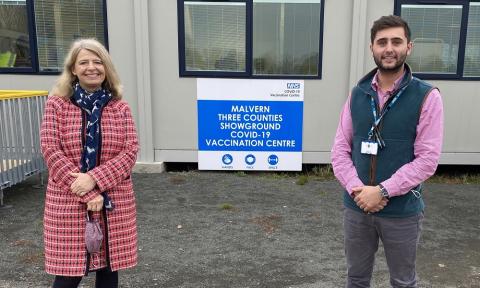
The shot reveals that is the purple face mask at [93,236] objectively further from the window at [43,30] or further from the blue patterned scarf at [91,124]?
the window at [43,30]

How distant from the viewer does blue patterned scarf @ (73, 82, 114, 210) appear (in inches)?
100

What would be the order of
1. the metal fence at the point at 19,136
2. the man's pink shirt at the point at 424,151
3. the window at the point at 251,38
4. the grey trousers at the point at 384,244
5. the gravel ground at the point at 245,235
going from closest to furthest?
the man's pink shirt at the point at 424,151
the grey trousers at the point at 384,244
the gravel ground at the point at 245,235
the metal fence at the point at 19,136
the window at the point at 251,38

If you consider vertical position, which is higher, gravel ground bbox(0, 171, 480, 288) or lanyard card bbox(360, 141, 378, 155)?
lanyard card bbox(360, 141, 378, 155)

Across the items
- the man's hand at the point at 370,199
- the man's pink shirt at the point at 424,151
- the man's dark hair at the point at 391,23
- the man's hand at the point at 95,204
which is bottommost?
the man's hand at the point at 95,204

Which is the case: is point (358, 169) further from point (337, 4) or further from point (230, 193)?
point (337, 4)

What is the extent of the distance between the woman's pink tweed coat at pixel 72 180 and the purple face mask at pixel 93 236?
4cm

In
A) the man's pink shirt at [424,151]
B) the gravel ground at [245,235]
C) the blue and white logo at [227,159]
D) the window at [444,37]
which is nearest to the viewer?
the man's pink shirt at [424,151]

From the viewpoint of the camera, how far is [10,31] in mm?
6891

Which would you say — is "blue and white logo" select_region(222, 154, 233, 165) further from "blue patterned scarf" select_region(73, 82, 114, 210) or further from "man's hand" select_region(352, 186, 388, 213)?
"man's hand" select_region(352, 186, 388, 213)

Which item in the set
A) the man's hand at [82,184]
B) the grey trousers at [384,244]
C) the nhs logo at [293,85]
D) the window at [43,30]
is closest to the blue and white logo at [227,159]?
the nhs logo at [293,85]

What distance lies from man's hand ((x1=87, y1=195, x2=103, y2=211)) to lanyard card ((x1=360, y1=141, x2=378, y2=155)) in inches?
56.9

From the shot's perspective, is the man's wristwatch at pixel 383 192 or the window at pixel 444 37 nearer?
the man's wristwatch at pixel 383 192

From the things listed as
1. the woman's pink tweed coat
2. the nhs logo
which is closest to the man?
the woman's pink tweed coat

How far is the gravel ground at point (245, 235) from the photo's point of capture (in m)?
3.72
